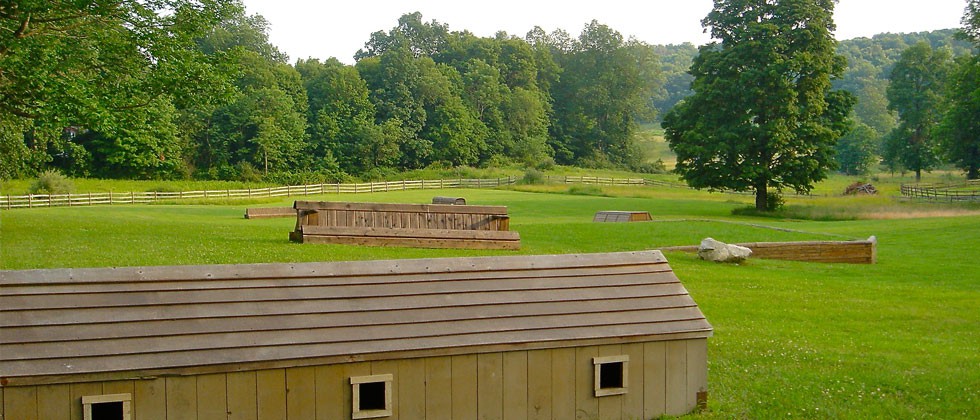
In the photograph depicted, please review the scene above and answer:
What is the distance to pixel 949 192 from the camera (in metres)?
63.1

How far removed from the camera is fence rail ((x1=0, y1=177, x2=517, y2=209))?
51.0m

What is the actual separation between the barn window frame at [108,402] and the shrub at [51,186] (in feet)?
181

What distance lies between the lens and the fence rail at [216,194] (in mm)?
51031

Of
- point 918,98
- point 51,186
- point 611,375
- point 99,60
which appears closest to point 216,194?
point 51,186

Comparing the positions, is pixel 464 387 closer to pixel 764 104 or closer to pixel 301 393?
pixel 301 393

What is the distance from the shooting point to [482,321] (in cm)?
898

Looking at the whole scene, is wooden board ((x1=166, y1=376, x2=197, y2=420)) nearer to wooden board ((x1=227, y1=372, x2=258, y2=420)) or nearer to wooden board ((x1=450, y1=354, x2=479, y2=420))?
wooden board ((x1=227, y1=372, x2=258, y2=420))

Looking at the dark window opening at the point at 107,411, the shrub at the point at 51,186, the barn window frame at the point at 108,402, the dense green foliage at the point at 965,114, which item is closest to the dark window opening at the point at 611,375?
the barn window frame at the point at 108,402

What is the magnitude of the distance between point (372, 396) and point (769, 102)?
45127mm

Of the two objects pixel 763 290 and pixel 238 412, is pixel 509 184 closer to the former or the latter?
pixel 763 290

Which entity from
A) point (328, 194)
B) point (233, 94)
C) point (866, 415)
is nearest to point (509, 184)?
point (328, 194)

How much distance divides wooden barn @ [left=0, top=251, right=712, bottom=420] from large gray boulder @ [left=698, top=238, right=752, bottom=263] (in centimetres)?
1437

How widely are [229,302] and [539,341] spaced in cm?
307

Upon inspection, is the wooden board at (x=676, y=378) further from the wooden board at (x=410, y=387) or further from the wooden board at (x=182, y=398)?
the wooden board at (x=182, y=398)
